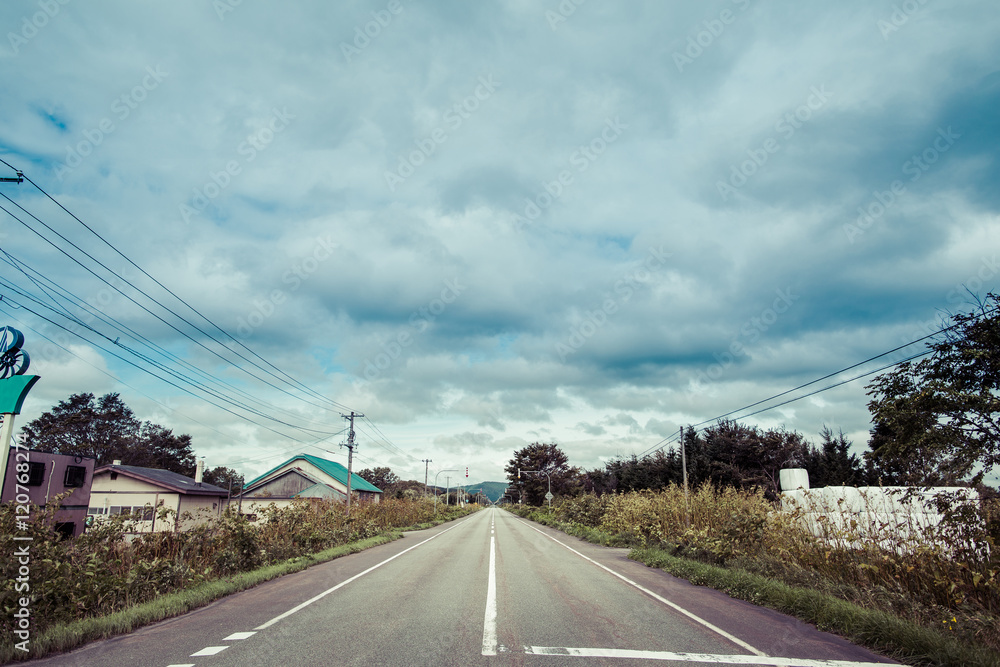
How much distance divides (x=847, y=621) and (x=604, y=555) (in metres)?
12.8

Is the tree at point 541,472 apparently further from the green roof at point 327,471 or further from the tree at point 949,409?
the tree at point 949,409

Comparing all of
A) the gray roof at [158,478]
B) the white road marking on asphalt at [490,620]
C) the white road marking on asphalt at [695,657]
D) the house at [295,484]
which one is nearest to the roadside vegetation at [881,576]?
the white road marking on asphalt at [695,657]

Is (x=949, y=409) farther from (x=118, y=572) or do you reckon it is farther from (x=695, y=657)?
(x=118, y=572)

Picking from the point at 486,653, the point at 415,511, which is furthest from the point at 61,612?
the point at 415,511

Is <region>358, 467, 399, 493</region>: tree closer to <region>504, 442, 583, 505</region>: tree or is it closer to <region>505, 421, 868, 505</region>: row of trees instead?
<region>504, 442, 583, 505</region>: tree

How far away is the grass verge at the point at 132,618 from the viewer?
6.61 meters

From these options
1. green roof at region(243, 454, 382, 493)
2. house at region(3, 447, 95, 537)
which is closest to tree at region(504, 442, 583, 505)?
green roof at region(243, 454, 382, 493)

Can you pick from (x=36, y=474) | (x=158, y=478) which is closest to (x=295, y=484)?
(x=158, y=478)

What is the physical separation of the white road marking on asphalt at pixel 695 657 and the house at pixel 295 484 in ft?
154

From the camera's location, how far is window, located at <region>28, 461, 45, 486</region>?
23.7 metres

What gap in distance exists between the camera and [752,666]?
19.4 feet

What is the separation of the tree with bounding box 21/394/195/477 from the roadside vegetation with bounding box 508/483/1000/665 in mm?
60997

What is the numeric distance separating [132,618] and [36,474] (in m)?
22.2

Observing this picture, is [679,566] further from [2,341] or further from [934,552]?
[2,341]
